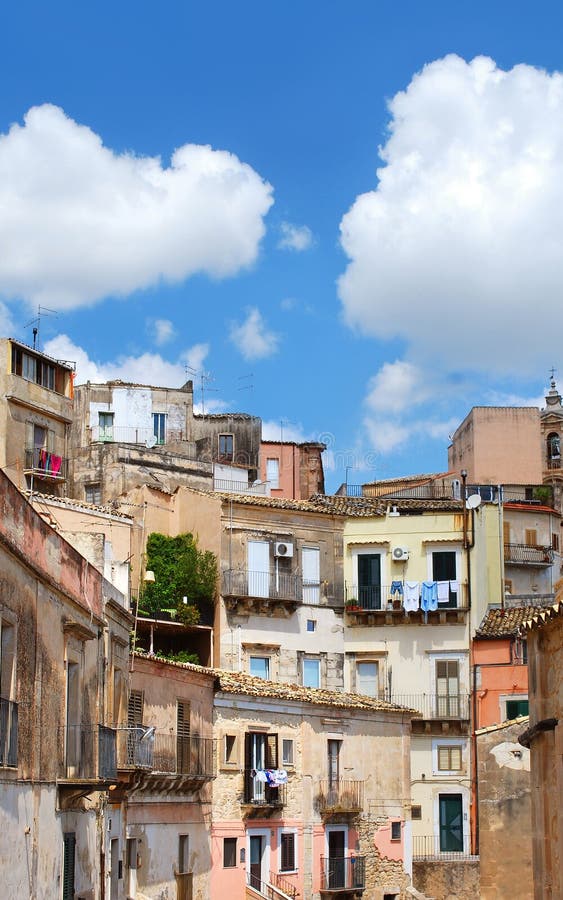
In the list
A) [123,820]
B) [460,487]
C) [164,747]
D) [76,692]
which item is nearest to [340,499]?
[460,487]

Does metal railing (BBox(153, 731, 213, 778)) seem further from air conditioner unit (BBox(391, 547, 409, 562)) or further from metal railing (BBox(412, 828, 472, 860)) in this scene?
air conditioner unit (BBox(391, 547, 409, 562))

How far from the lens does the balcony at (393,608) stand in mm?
55750

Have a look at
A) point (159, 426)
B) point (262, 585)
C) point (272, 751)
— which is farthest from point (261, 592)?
point (159, 426)

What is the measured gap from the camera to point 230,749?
41375 millimetres

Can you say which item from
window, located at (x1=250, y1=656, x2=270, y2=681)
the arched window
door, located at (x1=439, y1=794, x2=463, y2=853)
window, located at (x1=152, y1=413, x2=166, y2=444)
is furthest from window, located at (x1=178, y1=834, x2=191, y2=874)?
the arched window

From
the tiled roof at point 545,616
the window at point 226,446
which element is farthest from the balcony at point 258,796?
the window at point 226,446

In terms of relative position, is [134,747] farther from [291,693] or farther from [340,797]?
[340,797]

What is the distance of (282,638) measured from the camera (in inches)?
2162

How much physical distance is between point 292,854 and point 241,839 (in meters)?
2.64

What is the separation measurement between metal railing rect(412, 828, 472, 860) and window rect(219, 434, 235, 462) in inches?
859

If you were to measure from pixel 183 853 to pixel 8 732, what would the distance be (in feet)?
60.7

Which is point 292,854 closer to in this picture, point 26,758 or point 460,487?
point 26,758

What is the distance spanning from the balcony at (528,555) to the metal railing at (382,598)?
22.2 feet

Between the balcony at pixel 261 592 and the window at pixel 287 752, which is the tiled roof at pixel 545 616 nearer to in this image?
the window at pixel 287 752
